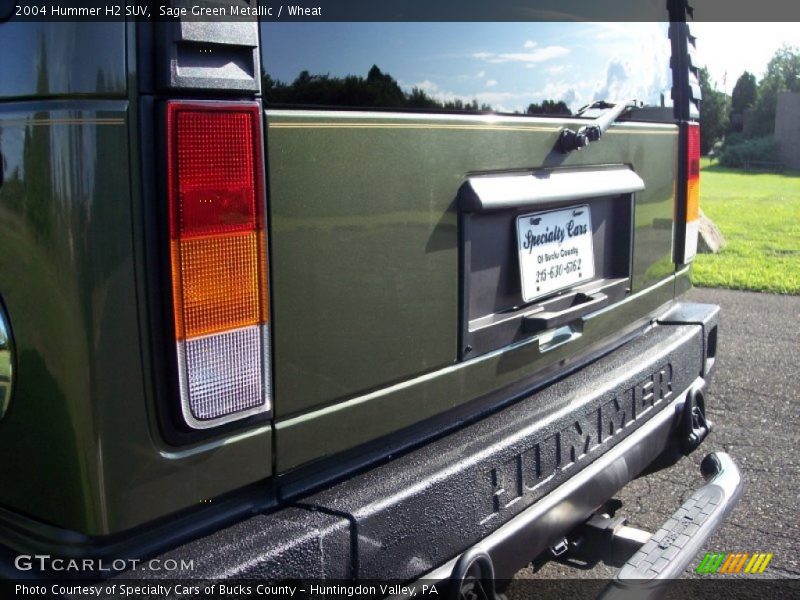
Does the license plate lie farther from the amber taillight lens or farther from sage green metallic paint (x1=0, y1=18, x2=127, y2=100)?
sage green metallic paint (x1=0, y1=18, x2=127, y2=100)

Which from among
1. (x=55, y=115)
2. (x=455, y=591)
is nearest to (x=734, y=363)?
(x=455, y=591)

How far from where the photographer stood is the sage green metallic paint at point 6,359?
1525 mm

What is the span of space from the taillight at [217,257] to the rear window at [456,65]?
0.16m

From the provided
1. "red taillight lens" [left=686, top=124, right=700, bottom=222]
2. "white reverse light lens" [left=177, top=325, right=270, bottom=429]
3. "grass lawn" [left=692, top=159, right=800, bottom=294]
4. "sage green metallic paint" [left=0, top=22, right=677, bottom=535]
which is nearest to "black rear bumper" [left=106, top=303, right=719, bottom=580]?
"sage green metallic paint" [left=0, top=22, right=677, bottom=535]

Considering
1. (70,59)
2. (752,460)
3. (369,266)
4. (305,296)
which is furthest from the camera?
(752,460)

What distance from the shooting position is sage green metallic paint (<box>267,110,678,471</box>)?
5.66ft

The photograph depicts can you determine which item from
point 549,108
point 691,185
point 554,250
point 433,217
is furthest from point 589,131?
point 691,185

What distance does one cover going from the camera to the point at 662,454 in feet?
10.3

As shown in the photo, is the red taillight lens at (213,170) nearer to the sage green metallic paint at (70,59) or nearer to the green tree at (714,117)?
the sage green metallic paint at (70,59)

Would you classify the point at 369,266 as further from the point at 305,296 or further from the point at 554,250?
the point at 554,250

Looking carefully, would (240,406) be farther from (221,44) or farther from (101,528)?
(221,44)

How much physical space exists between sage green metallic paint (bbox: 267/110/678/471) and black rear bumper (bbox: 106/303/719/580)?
0.13m

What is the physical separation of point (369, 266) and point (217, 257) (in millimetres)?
420

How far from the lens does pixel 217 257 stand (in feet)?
5.17
